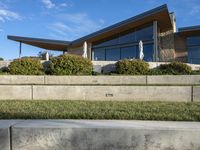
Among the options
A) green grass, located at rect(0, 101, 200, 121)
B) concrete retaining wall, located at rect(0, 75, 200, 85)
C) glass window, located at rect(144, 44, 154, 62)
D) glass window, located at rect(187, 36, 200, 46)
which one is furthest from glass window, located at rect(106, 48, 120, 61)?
green grass, located at rect(0, 101, 200, 121)

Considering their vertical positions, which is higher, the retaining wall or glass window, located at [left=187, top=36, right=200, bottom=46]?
glass window, located at [left=187, top=36, right=200, bottom=46]

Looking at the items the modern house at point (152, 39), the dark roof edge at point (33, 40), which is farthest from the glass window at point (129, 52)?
the dark roof edge at point (33, 40)

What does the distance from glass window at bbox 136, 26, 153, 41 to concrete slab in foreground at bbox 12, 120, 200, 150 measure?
889 inches

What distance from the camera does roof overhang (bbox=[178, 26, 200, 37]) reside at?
25478mm

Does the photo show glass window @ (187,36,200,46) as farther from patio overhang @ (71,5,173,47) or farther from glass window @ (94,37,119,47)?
glass window @ (94,37,119,47)

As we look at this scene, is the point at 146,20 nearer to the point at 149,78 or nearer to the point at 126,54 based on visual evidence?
the point at 126,54

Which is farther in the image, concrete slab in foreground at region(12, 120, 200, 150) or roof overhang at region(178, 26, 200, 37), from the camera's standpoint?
roof overhang at region(178, 26, 200, 37)

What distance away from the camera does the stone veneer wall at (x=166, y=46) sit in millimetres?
26375

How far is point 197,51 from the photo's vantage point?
86.8 ft

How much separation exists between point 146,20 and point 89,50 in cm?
693

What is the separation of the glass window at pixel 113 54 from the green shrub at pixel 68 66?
1333 cm

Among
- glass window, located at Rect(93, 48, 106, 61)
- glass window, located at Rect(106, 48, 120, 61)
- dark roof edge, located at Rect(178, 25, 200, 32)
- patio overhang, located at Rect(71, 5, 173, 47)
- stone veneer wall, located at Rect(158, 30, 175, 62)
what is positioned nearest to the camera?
patio overhang, located at Rect(71, 5, 173, 47)

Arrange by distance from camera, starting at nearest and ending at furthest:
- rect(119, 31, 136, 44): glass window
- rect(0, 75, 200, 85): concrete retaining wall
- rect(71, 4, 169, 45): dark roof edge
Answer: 1. rect(0, 75, 200, 85): concrete retaining wall
2. rect(71, 4, 169, 45): dark roof edge
3. rect(119, 31, 136, 44): glass window

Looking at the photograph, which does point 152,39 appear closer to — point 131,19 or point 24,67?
point 131,19
